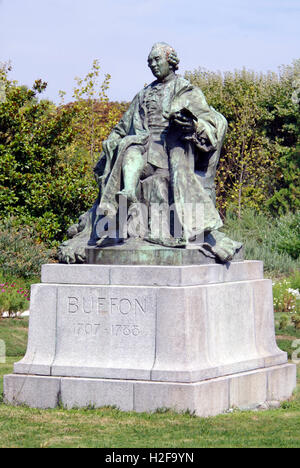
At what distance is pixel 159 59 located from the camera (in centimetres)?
1007

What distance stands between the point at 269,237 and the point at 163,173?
15.5m

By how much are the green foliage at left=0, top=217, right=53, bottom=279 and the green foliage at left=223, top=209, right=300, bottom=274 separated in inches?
230

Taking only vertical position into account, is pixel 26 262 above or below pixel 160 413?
above

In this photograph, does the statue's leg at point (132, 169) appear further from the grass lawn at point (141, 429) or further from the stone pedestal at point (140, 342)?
the grass lawn at point (141, 429)

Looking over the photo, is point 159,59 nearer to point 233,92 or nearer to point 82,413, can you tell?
point 82,413

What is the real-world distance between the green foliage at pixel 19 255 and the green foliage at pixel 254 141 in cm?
1098

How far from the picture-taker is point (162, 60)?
10078 mm

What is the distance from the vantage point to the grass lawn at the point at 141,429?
756 cm

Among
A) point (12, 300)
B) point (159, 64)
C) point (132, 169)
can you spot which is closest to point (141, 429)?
point (132, 169)

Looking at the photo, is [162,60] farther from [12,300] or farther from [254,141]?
[254,141]

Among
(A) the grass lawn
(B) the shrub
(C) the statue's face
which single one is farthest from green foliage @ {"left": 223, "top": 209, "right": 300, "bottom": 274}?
(A) the grass lawn

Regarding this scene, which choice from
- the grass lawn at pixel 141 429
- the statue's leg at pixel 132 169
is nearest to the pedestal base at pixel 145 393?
the grass lawn at pixel 141 429

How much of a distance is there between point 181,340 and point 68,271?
1405 millimetres
